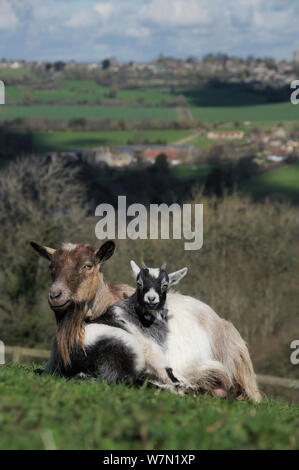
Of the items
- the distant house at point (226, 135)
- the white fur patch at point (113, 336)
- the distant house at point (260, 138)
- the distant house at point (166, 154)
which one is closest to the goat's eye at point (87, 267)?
the white fur patch at point (113, 336)

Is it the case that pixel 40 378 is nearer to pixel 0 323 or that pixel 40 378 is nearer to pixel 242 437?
pixel 242 437

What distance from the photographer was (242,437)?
18.9 ft

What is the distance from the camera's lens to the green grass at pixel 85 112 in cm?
12306

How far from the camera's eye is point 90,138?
373 ft

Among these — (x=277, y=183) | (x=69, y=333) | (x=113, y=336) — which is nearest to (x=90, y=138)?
(x=277, y=183)

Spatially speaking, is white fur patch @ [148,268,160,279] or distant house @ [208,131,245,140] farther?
distant house @ [208,131,245,140]

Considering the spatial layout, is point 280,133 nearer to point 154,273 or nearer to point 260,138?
point 260,138

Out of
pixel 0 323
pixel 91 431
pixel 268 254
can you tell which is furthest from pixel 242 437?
pixel 268 254

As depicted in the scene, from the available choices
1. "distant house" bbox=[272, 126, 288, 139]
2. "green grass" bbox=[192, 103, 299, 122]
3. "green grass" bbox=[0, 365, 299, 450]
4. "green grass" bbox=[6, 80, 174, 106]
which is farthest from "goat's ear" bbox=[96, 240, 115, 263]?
"green grass" bbox=[6, 80, 174, 106]

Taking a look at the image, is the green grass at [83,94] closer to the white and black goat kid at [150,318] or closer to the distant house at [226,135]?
the distant house at [226,135]

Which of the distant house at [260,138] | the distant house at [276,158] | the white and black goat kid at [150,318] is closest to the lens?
the white and black goat kid at [150,318]

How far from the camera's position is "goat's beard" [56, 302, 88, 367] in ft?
30.2

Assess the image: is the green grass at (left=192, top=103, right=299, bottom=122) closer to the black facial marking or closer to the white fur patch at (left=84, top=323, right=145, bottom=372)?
the black facial marking

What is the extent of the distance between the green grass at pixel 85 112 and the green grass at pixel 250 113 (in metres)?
5.24
